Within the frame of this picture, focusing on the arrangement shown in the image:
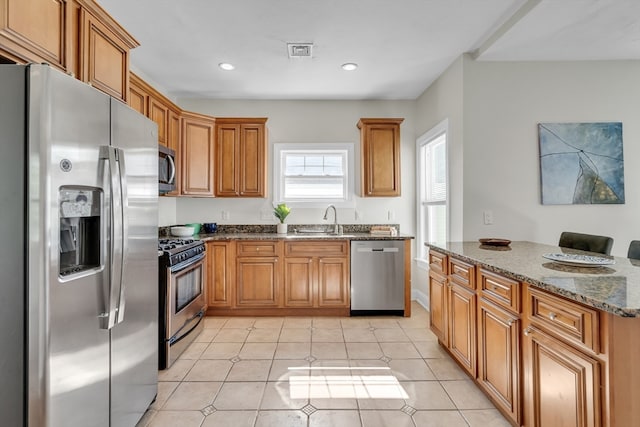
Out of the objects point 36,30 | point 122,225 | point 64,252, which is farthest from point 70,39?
point 64,252

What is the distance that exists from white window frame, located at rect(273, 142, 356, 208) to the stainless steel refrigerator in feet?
8.52

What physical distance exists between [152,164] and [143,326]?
93 centimetres

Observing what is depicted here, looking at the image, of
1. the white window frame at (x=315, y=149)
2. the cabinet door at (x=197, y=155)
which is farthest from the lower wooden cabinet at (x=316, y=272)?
the cabinet door at (x=197, y=155)

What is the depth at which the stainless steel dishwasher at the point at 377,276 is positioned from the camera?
3523 mm

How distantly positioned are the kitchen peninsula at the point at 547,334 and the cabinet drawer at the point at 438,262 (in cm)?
12

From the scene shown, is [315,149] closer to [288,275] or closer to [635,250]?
[288,275]

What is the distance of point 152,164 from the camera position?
188 cm

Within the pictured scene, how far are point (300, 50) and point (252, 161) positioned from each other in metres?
1.48

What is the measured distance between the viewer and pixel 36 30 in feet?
4.61

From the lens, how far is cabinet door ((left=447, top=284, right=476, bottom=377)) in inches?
81.2

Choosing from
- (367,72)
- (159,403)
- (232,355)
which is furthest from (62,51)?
(367,72)

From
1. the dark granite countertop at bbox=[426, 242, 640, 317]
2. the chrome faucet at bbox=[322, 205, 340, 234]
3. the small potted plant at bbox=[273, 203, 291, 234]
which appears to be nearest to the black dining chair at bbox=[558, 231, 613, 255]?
the dark granite countertop at bbox=[426, 242, 640, 317]

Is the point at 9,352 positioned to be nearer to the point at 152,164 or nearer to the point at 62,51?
the point at 152,164

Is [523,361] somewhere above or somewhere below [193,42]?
below
